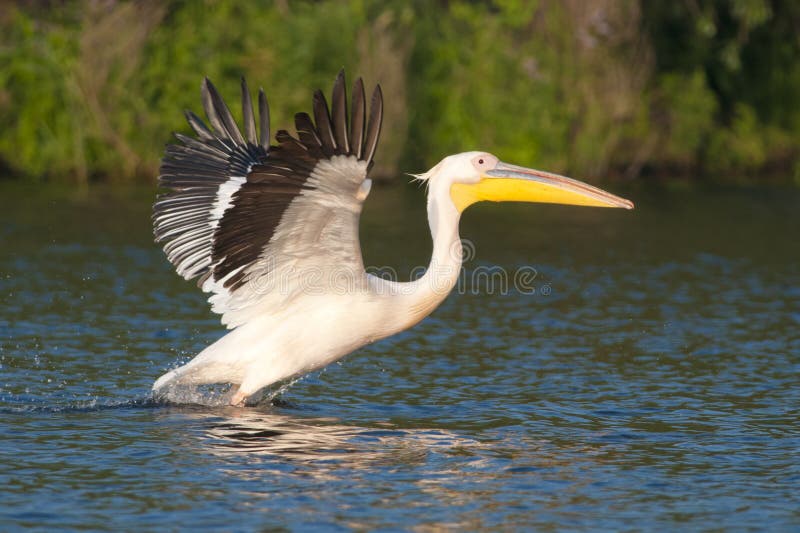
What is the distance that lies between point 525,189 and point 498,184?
0.17m

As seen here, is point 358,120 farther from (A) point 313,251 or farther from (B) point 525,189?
(B) point 525,189

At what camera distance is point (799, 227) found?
691 inches

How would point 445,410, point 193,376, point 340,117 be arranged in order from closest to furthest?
point 340,117 < point 193,376 < point 445,410

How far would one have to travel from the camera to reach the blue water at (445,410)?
20.0 ft

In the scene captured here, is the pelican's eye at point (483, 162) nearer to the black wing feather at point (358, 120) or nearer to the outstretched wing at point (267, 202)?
the outstretched wing at point (267, 202)

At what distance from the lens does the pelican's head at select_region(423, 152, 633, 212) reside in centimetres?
798

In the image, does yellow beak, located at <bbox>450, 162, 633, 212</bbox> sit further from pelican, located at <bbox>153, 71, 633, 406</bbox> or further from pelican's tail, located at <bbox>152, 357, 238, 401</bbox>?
pelican's tail, located at <bbox>152, 357, 238, 401</bbox>

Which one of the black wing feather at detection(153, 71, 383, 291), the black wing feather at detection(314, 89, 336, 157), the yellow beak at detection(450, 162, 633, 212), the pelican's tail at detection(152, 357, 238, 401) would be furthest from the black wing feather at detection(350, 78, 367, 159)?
the pelican's tail at detection(152, 357, 238, 401)

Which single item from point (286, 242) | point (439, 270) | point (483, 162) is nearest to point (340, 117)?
point (286, 242)

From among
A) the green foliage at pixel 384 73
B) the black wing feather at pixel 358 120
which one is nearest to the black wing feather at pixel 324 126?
the black wing feather at pixel 358 120

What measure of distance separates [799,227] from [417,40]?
25.5 feet

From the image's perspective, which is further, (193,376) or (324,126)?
(193,376)

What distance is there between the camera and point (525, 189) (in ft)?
26.6

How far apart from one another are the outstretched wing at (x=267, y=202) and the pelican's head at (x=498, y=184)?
32.2 inches
